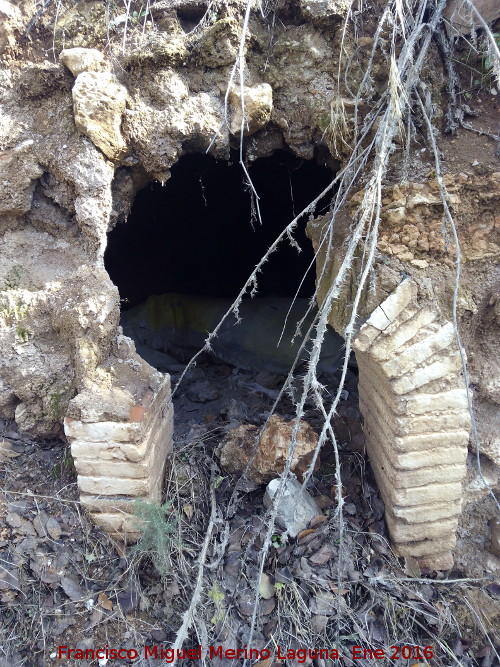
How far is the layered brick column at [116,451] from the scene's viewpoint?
218 centimetres

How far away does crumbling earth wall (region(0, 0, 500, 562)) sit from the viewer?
2.17 meters

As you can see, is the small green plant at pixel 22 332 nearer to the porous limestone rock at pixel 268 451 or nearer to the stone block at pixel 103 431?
the stone block at pixel 103 431

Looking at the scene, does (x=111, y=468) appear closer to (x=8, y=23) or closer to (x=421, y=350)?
(x=421, y=350)

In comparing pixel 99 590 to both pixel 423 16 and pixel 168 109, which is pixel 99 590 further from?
pixel 423 16

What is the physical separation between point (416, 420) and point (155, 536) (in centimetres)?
135

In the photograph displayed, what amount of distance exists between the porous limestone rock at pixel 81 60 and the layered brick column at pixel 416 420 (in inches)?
72.2

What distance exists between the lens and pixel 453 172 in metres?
2.14

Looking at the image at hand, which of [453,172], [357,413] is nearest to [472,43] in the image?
[453,172]

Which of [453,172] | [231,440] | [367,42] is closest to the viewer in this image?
[453,172]

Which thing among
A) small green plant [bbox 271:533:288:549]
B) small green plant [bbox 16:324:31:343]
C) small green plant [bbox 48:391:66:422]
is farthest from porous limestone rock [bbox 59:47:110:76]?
→ small green plant [bbox 271:533:288:549]

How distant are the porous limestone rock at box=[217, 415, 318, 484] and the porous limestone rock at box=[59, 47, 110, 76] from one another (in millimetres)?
2122

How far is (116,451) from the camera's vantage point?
2215 mm

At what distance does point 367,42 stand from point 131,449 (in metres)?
2.31

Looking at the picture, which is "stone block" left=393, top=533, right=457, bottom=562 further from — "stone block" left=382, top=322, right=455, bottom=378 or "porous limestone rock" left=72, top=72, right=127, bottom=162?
"porous limestone rock" left=72, top=72, right=127, bottom=162
